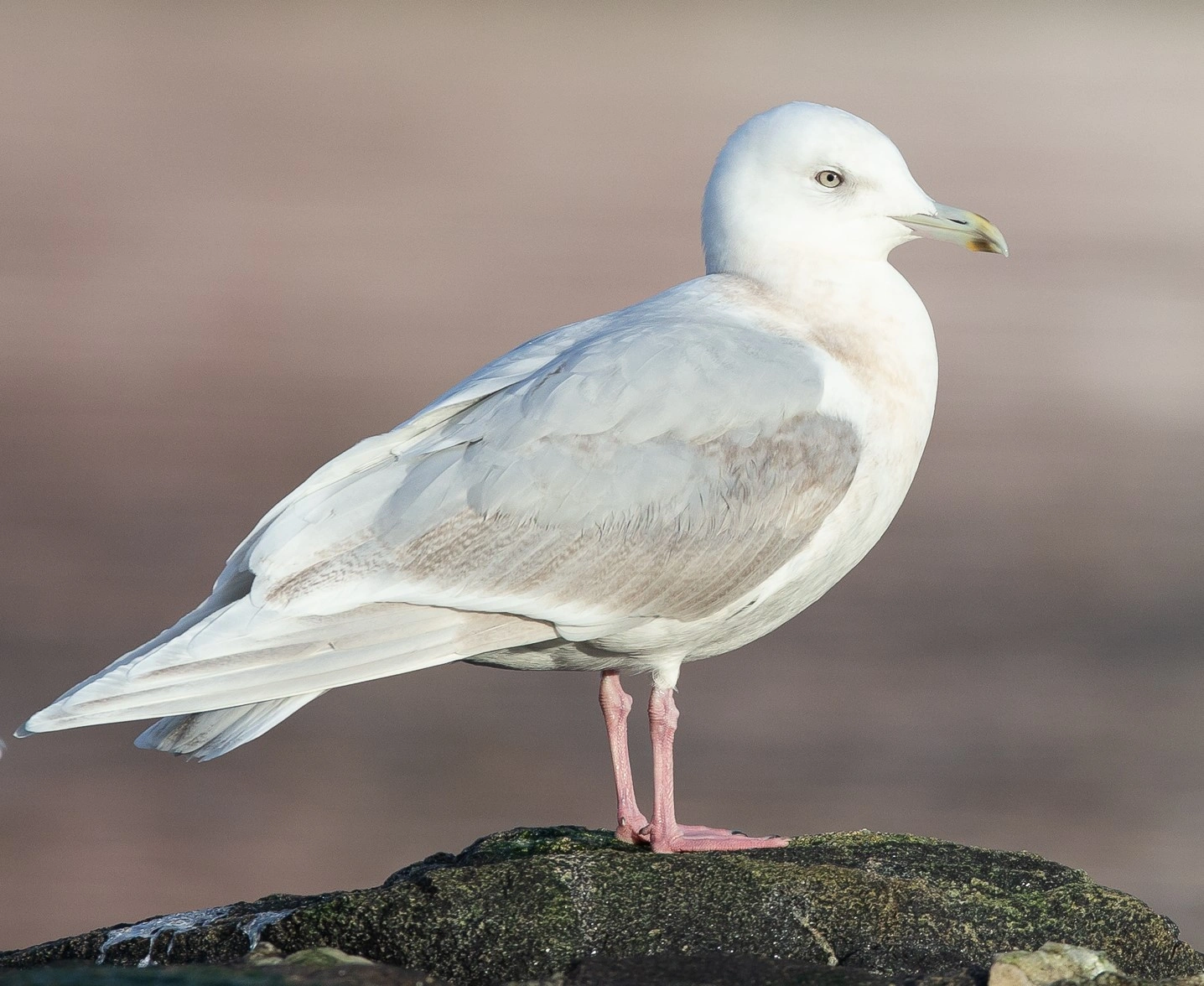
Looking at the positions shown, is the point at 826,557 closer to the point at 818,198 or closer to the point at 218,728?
the point at 818,198

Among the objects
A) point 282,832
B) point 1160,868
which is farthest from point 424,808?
point 1160,868

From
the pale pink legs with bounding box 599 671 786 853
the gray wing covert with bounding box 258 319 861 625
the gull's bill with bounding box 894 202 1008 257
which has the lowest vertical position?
the pale pink legs with bounding box 599 671 786 853

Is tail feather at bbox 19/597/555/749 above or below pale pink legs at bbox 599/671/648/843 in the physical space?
above

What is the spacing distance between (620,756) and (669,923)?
1209 mm

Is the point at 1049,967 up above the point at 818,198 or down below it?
below

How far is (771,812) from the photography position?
11.8m

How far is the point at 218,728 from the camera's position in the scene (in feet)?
19.6

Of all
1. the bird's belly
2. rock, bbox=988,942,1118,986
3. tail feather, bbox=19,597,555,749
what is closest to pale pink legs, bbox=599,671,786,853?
the bird's belly

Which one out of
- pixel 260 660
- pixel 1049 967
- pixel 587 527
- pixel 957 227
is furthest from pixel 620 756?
pixel 957 227

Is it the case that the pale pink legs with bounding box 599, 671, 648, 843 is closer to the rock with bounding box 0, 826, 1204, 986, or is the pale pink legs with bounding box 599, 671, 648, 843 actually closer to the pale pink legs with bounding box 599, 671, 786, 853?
the pale pink legs with bounding box 599, 671, 786, 853

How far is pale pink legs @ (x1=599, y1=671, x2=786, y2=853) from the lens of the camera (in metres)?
6.25

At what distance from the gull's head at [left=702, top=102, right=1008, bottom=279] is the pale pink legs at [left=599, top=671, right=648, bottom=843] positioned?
160 centimetres

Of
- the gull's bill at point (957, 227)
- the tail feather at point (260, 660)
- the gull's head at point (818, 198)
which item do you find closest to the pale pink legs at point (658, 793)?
the tail feather at point (260, 660)

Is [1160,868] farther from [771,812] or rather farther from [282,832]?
[282,832]
